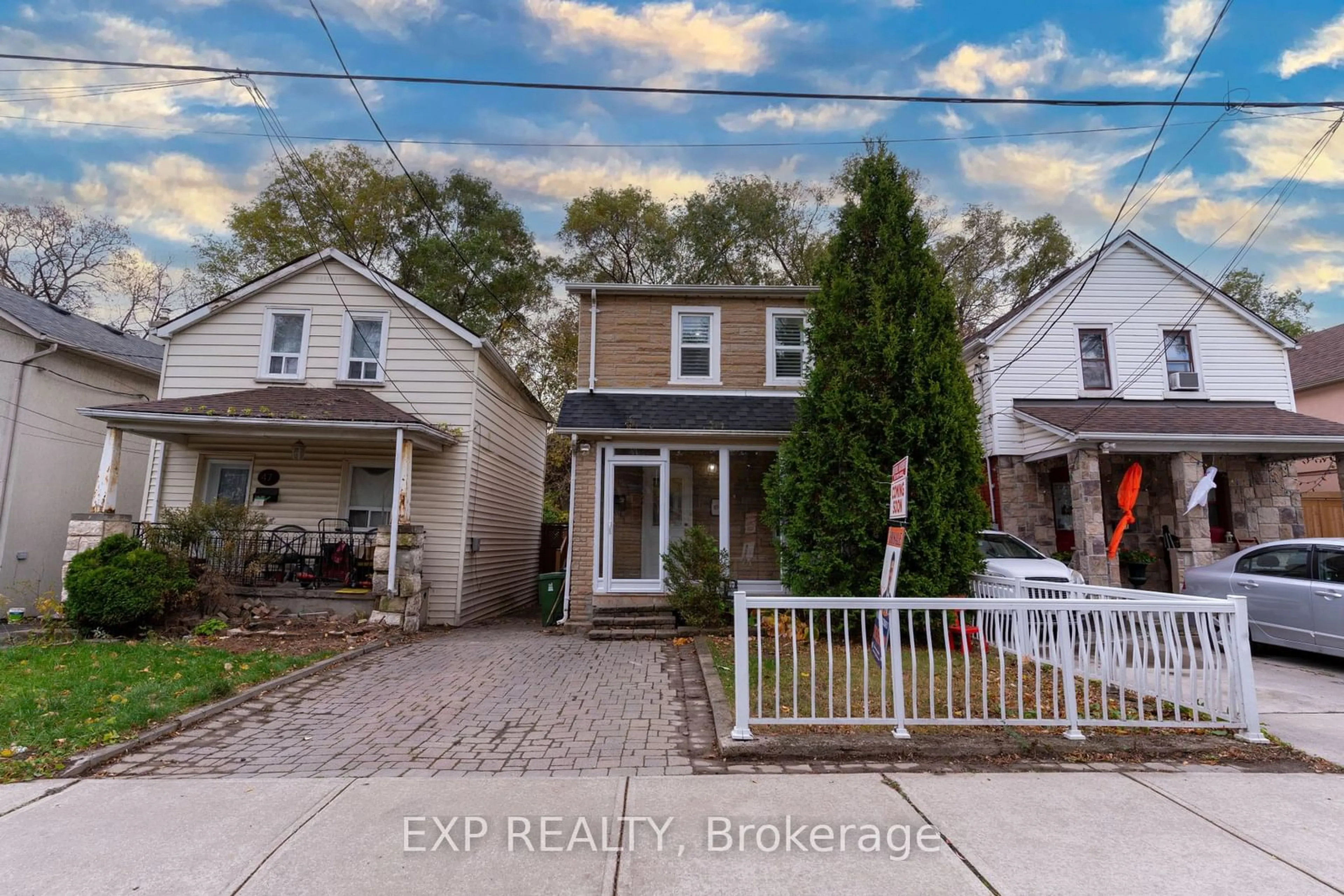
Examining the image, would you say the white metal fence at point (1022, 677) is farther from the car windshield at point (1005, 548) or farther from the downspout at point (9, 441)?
the downspout at point (9, 441)

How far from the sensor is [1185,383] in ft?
40.9

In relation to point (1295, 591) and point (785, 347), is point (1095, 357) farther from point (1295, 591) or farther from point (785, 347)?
point (785, 347)

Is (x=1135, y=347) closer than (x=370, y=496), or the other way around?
(x=370, y=496)

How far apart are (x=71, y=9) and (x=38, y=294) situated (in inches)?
659

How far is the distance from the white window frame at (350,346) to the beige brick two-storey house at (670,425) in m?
3.69

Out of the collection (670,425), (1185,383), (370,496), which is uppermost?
(1185,383)

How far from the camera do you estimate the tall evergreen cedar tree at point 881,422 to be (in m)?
7.10

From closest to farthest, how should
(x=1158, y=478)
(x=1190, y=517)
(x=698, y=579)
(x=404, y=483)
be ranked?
1. (x=698, y=579)
2. (x=404, y=483)
3. (x=1190, y=517)
4. (x=1158, y=478)

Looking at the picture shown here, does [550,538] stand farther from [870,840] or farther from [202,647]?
[870,840]

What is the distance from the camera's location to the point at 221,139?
866cm

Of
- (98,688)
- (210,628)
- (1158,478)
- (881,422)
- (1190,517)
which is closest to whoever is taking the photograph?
(98,688)

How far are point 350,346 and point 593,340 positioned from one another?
467 centimetres

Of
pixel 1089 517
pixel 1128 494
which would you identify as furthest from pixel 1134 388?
pixel 1089 517

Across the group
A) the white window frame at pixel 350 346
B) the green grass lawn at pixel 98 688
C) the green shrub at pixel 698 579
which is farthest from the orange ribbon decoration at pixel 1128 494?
the white window frame at pixel 350 346
